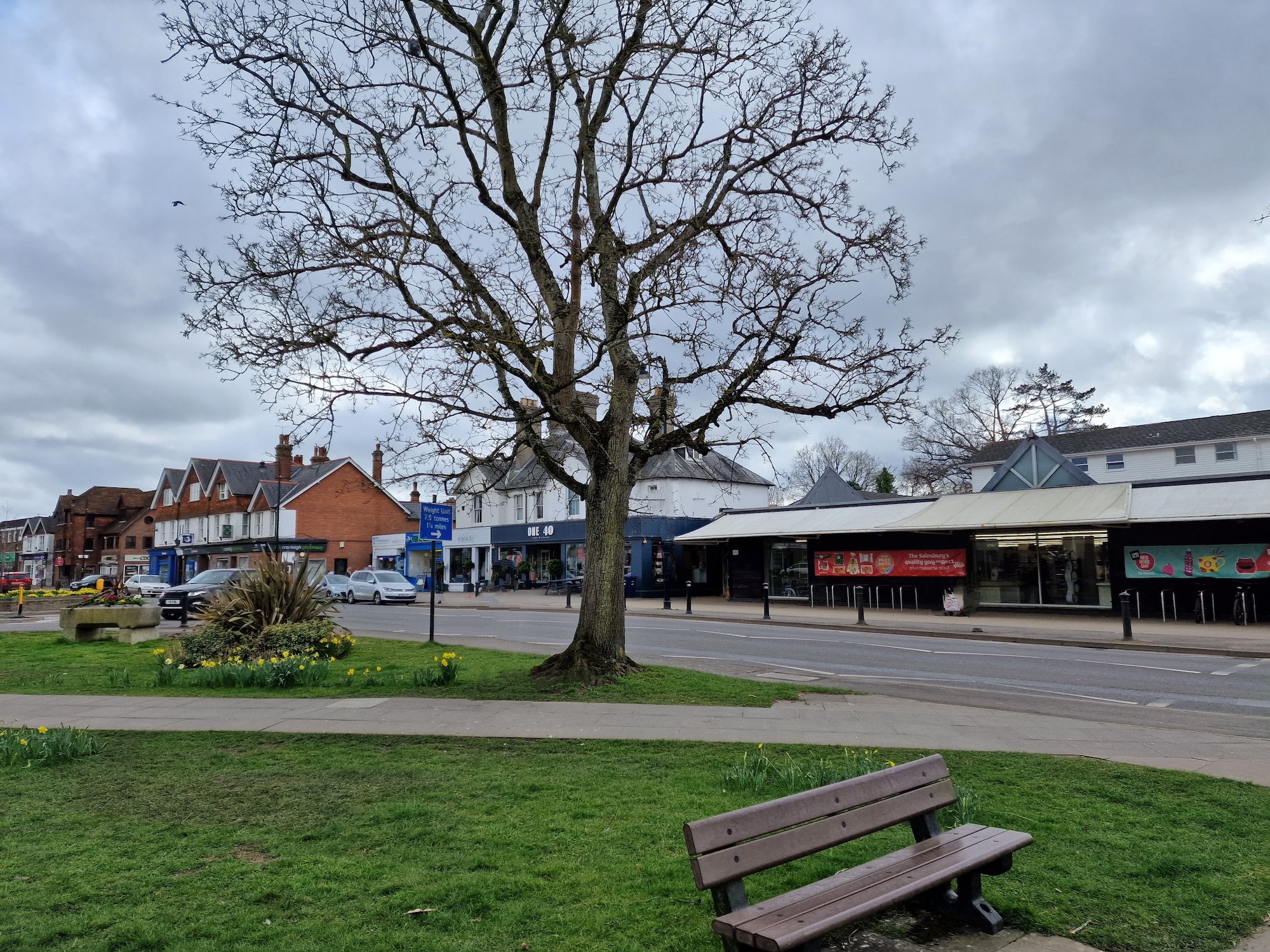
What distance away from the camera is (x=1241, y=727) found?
31.5ft

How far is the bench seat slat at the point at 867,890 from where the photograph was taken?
326 cm

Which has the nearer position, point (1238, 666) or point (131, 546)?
point (1238, 666)

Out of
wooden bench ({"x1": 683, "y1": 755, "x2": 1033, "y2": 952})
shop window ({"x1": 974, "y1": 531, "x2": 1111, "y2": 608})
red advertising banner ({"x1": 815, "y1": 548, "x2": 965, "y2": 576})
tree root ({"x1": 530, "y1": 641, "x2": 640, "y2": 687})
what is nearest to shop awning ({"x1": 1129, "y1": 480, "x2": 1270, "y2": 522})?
shop window ({"x1": 974, "y1": 531, "x2": 1111, "y2": 608})

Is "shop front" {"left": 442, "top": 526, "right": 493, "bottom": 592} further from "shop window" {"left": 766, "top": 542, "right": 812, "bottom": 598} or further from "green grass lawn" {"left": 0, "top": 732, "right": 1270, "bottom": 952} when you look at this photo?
"green grass lawn" {"left": 0, "top": 732, "right": 1270, "bottom": 952}

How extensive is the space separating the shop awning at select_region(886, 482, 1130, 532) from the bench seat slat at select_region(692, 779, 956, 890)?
23.3m

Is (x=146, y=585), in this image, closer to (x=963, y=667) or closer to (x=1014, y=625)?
(x=1014, y=625)

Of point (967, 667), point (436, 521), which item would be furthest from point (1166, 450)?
point (436, 521)

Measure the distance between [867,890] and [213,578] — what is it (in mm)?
29648

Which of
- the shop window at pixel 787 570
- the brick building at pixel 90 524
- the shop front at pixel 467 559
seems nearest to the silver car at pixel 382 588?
the shop front at pixel 467 559

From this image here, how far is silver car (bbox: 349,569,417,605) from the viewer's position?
134ft

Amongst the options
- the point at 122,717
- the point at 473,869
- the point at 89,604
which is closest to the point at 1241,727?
the point at 473,869

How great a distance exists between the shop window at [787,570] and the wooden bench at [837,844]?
31.7m

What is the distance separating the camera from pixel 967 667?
15.7 m

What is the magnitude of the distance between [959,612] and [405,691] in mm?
21758
